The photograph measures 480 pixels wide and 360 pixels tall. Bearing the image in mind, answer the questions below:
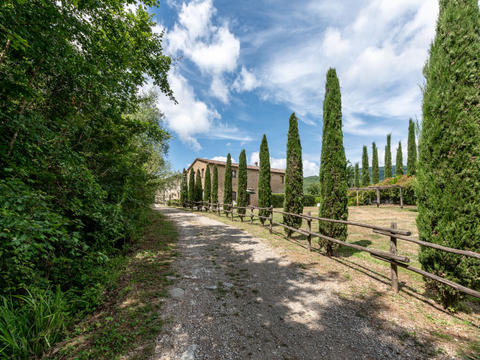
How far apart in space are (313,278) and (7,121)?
250 inches

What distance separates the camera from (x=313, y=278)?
4.46 meters

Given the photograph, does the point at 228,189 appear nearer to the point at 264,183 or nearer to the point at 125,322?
the point at 264,183

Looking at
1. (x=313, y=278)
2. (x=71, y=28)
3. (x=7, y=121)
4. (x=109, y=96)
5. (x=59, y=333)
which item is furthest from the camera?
(x=109, y=96)

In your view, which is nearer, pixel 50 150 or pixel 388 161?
pixel 50 150

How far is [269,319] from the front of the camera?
2998 millimetres

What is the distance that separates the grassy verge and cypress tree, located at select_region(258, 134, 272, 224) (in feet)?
27.6

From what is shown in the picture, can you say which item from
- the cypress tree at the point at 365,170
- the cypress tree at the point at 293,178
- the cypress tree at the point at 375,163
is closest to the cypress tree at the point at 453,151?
the cypress tree at the point at 293,178

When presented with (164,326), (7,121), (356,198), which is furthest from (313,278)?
(356,198)

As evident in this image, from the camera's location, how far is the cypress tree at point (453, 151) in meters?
3.19

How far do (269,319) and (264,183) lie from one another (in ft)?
31.8

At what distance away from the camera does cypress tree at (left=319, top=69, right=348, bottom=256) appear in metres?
6.07

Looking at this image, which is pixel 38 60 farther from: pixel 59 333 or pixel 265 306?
pixel 265 306

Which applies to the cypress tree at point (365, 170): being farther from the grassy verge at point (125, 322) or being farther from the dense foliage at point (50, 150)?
the dense foliage at point (50, 150)

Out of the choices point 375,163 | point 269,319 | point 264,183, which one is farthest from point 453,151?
point 375,163
